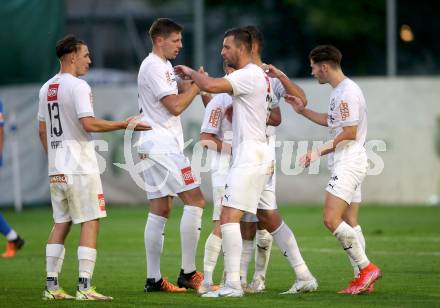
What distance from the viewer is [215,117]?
10766mm

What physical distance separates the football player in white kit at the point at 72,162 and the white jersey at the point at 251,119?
1.19m

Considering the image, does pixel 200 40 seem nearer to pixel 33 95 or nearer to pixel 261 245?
pixel 33 95

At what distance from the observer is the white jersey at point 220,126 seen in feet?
35.3

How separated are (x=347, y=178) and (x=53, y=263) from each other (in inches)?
117

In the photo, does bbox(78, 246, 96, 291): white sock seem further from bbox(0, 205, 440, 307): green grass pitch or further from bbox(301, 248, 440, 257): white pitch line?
bbox(301, 248, 440, 257): white pitch line

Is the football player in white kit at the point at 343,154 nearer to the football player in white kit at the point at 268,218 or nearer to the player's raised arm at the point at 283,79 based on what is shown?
the player's raised arm at the point at 283,79

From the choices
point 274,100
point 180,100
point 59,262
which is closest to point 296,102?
point 274,100

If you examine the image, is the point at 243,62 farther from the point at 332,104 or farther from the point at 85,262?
the point at 85,262

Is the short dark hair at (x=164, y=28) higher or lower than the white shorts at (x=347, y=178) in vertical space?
higher

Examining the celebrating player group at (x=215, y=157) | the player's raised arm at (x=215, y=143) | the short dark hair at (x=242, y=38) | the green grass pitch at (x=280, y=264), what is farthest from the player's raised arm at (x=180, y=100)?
the green grass pitch at (x=280, y=264)

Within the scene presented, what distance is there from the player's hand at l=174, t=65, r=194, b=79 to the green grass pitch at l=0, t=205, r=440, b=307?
6.90ft

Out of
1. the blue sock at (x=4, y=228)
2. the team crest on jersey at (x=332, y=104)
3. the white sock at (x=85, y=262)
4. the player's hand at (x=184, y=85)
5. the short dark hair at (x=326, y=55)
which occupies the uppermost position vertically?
the short dark hair at (x=326, y=55)

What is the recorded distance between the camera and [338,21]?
29.2 meters

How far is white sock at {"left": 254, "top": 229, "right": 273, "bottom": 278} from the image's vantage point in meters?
10.7
